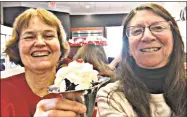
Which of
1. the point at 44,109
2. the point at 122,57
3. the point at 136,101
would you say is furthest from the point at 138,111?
the point at 44,109

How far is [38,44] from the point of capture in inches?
19.7

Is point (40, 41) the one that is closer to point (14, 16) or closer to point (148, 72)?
point (14, 16)

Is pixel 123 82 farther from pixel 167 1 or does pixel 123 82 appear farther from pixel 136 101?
pixel 167 1

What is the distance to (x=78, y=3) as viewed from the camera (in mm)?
710

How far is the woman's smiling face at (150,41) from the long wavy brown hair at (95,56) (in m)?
0.10

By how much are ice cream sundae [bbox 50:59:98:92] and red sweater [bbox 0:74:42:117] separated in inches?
6.1

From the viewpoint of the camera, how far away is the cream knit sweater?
0.57 metres

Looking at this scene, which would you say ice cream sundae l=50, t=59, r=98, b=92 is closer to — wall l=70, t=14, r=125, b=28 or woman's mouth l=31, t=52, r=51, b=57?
woman's mouth l=31, t=52, r=51, b=57

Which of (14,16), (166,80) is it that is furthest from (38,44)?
(166,80)

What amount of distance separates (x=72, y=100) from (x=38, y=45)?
0.57ft

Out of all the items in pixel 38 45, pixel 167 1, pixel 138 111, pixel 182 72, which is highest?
pixel 167 1

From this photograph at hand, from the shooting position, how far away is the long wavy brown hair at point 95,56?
0.59 metres

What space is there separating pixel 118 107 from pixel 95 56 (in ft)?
0.56

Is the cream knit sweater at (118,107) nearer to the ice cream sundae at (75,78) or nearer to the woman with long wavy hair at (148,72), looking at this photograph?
the woman with long wavy hair at (148,72)
